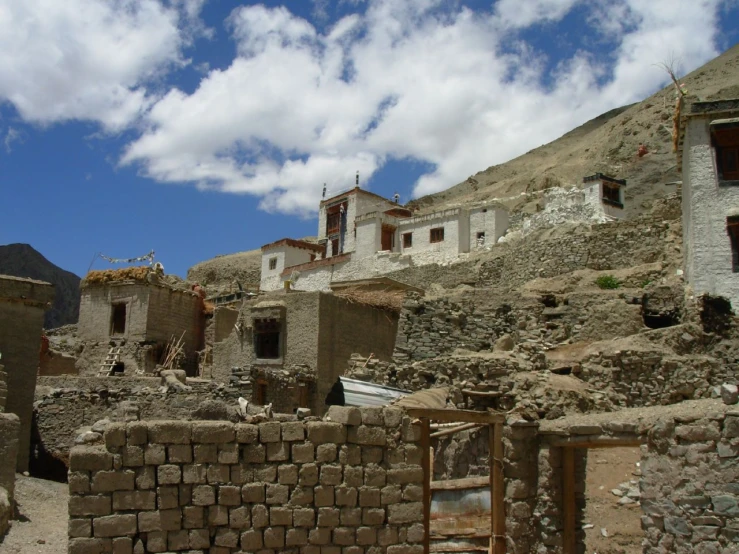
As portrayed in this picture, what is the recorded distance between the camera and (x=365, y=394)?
11.0m

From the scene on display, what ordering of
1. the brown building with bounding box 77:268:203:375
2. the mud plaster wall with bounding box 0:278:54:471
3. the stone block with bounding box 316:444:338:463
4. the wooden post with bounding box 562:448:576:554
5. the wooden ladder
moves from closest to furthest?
the stone block with bounding box 316:444:338:463 → the wooden post with bounding box 562:448:576:554 → the mud plaster wall with bounding box 0:278:54:471 → the wooden ladder → the brown building with bounding box 77:268:203:375

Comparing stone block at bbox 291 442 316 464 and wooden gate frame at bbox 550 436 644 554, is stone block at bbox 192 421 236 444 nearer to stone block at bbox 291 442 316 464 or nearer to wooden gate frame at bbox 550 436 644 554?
stone block at bbox 291 442 316 464

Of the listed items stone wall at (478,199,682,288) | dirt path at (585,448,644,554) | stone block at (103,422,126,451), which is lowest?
dirt path at (585,448,644,554)

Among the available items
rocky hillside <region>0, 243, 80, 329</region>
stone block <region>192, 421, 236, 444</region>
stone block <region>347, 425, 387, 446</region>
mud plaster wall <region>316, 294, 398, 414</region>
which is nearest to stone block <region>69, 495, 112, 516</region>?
stone block <region>192, 421, 236, 444</region>

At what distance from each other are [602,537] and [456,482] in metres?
2.17

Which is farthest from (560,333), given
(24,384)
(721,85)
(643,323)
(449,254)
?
(721,85)

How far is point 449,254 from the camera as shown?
4038 cm

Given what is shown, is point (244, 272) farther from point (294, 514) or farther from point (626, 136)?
point (294, 514)

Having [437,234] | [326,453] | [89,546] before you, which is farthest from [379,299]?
[437,234]

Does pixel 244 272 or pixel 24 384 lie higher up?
pixel 244 272

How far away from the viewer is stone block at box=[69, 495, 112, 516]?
712cm

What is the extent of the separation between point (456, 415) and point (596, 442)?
166cm

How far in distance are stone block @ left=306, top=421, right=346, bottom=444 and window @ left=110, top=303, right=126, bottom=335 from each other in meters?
22.5

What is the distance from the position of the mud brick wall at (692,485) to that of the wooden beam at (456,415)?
76.2 inches
